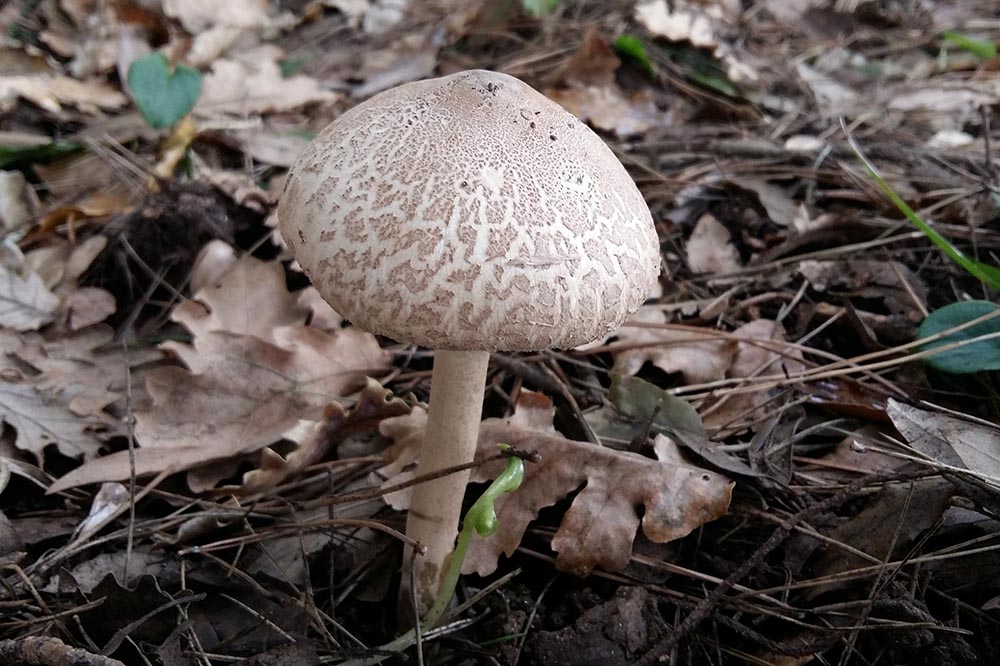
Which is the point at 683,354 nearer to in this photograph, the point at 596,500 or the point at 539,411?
the point at 539,411

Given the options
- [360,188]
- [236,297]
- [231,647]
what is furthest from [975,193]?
[231,647]

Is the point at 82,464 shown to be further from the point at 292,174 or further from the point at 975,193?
the point at 975,193

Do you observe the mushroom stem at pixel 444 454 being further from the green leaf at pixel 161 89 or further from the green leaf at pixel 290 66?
the green leaf at pixel 290 66

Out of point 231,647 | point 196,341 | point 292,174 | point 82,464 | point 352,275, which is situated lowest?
point 231,647

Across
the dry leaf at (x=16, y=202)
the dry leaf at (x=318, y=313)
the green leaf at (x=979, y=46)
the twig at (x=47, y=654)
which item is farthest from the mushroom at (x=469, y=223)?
the green leaf at (x=979, y=46)

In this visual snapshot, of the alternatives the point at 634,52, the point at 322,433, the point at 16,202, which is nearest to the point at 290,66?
the point at 16,202

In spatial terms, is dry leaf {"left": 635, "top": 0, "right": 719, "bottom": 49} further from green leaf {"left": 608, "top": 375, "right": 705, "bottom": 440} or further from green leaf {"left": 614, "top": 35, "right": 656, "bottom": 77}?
green leaf {"left": 608, "top": 375, "right": 705, "bottom": 440}
